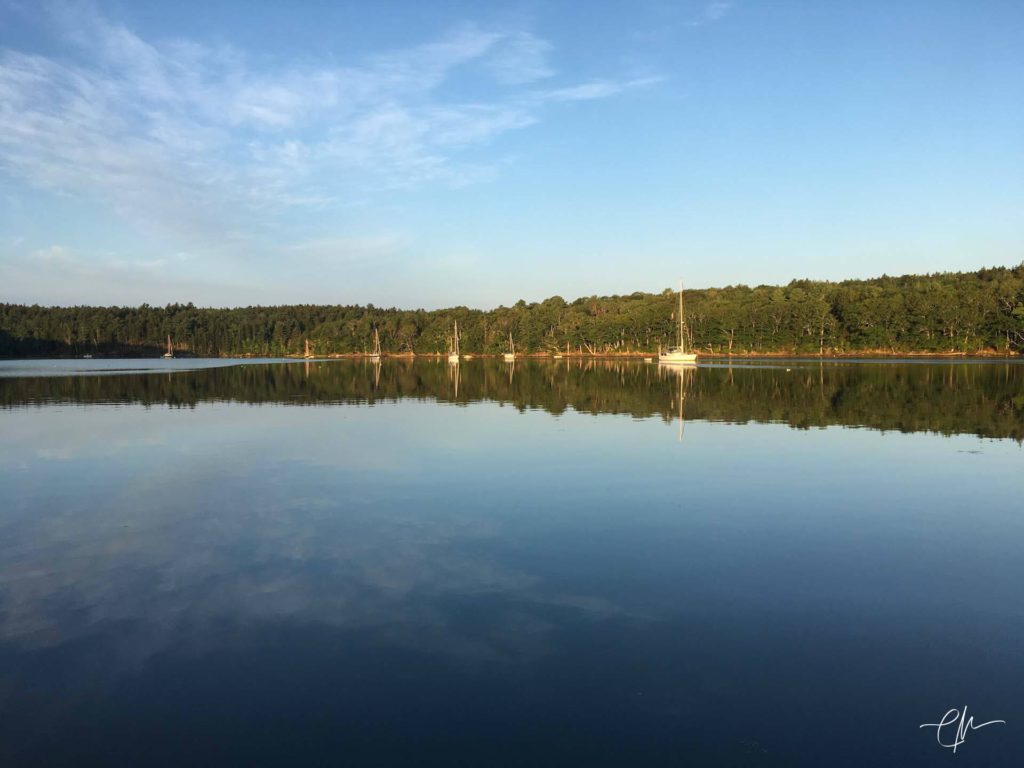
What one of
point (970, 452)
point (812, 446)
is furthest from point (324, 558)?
point (970, 452)

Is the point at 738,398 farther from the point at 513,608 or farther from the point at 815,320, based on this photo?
the point at 815,320

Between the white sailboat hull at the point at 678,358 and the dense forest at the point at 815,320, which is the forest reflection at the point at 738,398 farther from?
the dense forest at the point at 815,320

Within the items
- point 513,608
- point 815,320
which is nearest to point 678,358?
point 815,320

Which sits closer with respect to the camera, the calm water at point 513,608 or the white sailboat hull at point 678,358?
the calm water at point 513,608

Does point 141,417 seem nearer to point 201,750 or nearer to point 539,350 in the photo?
point 201,750

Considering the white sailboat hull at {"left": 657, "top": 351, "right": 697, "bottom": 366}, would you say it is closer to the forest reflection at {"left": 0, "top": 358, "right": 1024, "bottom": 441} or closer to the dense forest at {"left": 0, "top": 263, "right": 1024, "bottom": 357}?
the forest reflection at {"left": 0, "top": 358, "right": 1024, "bottom": 441}

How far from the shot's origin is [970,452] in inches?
883

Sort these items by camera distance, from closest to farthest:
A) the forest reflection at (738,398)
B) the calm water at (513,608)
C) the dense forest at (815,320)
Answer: the calm water at (513,608) → the forest reflection at (738,398) → the dense forest at (815,320)

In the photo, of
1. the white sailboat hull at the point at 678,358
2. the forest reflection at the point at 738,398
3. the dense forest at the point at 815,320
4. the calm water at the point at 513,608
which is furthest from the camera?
the dense forest at the point at 815,320

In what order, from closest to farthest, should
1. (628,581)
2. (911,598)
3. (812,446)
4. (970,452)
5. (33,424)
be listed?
(911,598) → (628,581) → (970,452) → (812,446) → (33,424)

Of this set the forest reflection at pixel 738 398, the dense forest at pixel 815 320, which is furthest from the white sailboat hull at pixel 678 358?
the dense forest at pixel 815 320

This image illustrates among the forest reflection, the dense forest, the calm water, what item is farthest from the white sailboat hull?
the calm water

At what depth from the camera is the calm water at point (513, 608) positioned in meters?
6.82

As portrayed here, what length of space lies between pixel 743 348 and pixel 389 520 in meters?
140
